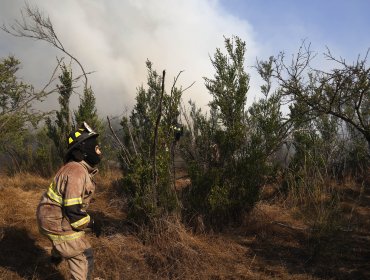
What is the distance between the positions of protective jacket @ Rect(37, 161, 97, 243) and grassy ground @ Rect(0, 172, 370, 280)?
2.86ft

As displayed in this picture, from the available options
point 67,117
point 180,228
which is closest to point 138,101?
point 67,117

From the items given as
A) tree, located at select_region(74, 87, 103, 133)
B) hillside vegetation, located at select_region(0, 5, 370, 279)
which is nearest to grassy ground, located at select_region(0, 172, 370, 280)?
hillside vegetation, located at select_region(0, 5, 370, 279)

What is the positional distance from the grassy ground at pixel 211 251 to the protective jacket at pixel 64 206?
87 cm

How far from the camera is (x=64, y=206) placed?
13.2ft

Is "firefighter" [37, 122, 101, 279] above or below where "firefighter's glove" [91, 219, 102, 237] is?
above

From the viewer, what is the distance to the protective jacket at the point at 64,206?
4.01 m

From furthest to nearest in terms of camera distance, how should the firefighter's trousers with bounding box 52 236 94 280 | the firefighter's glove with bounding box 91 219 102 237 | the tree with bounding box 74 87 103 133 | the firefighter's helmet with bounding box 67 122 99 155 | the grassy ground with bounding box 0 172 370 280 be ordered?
the tree with bounding box 74 87 103 133, the firefighter's glove with bounding box 91 219 102 237, the grassy ground with bounding box 0 172 370 280, the firefighter's helmet with bounding box 67 122 99 155, the firefighter's trousers with bounding box 52 236 94 280

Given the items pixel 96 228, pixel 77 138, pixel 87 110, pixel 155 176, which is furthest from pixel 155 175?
pixel 87 110

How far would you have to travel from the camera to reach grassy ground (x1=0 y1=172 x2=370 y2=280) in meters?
4.95

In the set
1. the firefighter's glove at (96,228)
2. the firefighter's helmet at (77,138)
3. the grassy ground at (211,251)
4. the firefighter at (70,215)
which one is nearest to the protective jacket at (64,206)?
the firefighter at (70,215)

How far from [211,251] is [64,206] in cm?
235

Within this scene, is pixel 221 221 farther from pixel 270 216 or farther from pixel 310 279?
pixel 310 279

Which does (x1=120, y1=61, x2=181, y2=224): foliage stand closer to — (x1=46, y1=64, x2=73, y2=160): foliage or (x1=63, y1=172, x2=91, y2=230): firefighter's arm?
(x1=63, y1=172, x2=91, y2=230): firefighter's arm

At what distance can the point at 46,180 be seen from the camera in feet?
32.7
